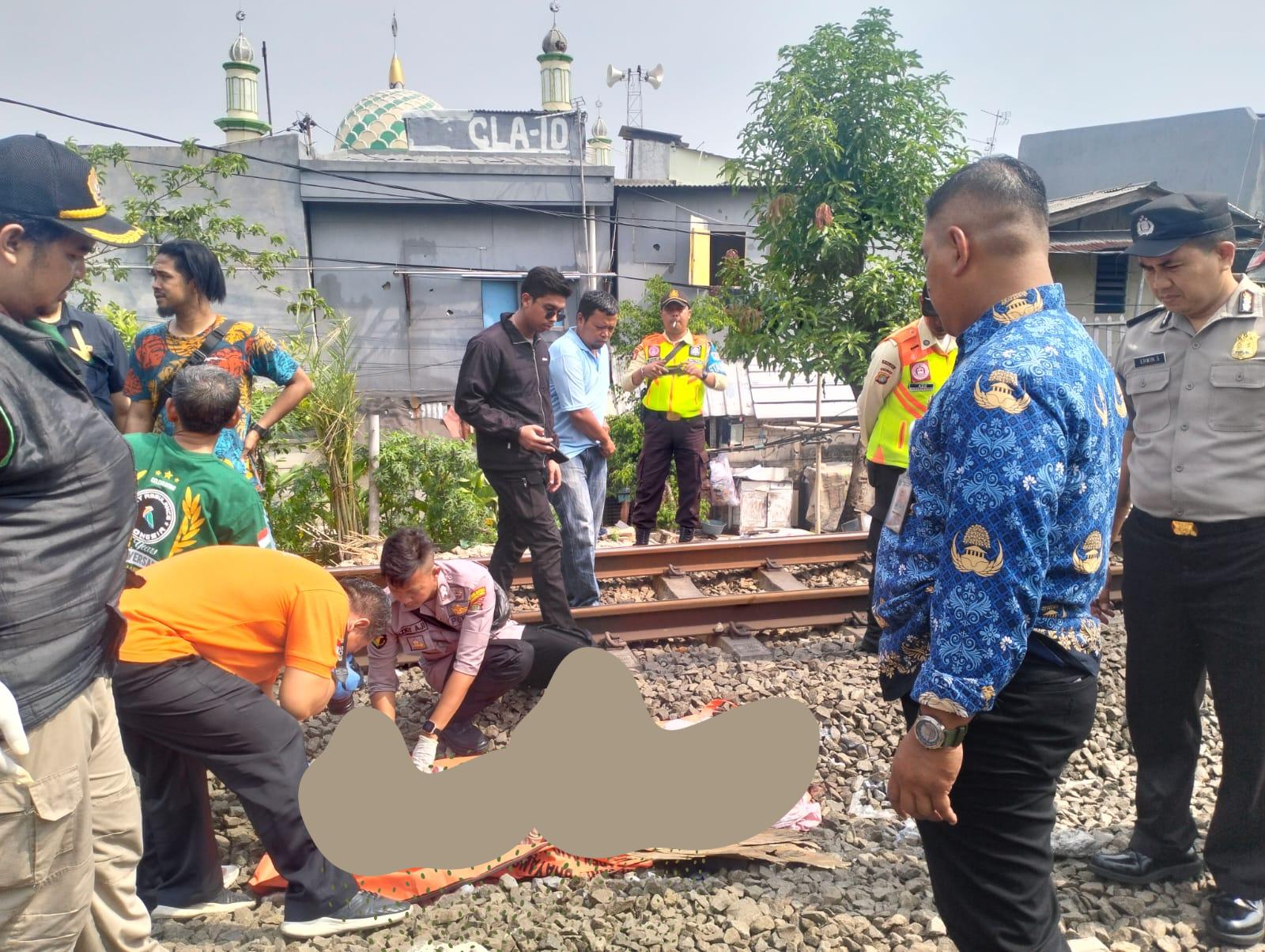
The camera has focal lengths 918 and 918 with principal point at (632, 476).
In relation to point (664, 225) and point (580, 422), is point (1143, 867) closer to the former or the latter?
point (580, 422)

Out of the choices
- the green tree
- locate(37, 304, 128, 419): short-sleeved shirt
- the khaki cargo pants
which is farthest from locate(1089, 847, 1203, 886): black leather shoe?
the green tree

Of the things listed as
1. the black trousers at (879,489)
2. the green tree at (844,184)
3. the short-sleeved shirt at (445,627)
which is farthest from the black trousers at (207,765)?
the green tree at (844,184)

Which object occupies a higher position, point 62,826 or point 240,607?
point 240,607

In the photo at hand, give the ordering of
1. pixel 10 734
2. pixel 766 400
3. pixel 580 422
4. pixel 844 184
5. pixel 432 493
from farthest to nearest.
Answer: pixel 766 400, pixel 844 184, pixel 432 493, pixel 580 422, pixel 10 734

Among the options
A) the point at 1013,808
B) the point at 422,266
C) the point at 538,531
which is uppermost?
the point at 422,266

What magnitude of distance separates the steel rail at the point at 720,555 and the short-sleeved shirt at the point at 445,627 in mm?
2424

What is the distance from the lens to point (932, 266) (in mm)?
1978

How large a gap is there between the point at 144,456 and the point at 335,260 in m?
18.7

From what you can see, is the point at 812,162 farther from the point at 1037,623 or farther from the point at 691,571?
the point at 1037,623

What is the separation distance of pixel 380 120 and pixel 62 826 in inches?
1069

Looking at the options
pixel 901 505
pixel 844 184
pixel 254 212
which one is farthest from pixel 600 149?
pixel 901 505

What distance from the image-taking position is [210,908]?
296 centimetres

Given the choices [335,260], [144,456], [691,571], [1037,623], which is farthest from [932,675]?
[335,260]

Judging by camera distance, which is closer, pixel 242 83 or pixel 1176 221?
pixel 1176 221
